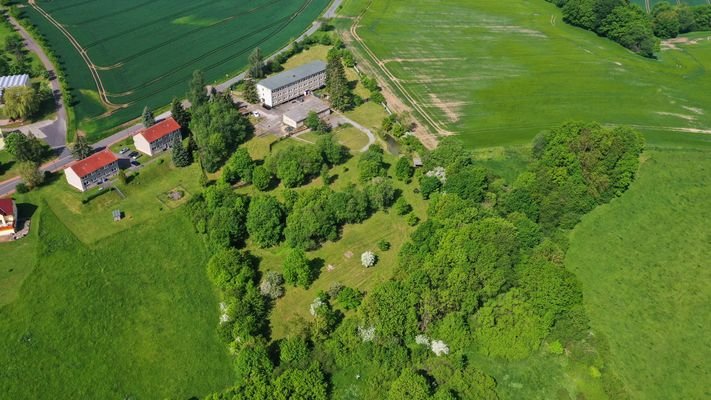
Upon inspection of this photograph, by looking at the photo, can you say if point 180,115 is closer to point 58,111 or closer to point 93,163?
point 93,163

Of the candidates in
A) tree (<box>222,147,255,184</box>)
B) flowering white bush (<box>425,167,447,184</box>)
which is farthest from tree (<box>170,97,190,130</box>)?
flowering white bush (<box>425,167,447,184</box>)

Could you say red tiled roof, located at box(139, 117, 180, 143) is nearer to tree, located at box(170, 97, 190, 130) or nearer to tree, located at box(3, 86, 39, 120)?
tree, located at box(170, 97, 190, 130)

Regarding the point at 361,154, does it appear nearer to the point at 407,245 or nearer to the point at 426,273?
the point at 407,245

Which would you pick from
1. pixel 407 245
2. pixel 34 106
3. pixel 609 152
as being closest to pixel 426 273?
pixel 407 245

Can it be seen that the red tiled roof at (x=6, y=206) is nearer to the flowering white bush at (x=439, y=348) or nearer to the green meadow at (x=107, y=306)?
the green meadow at (x=107, y=306)

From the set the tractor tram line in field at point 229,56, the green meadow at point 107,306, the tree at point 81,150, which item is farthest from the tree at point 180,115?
the green meadow at point 107,306

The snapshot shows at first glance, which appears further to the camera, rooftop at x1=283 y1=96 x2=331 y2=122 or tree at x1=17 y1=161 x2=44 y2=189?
rooftop at x1=283 y1=96 x2=331 y2=122
